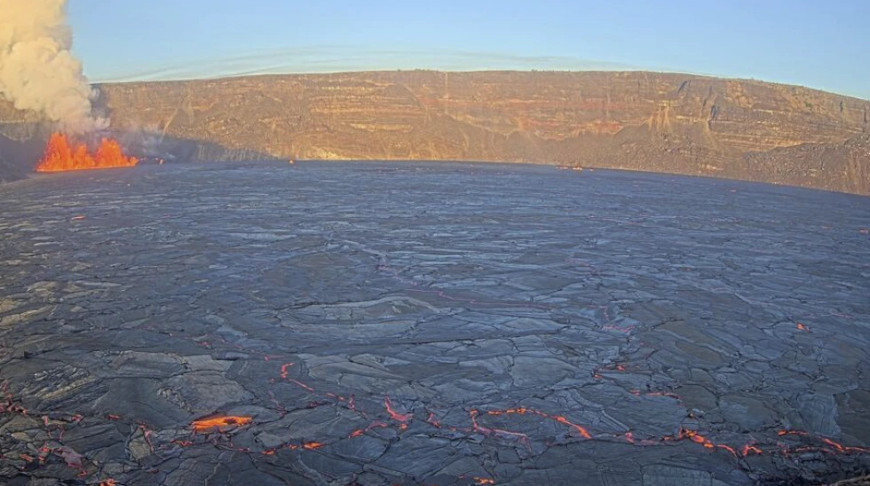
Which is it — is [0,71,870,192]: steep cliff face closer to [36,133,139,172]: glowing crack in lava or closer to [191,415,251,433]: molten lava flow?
[36,133,139,172]: glowing crack in lava

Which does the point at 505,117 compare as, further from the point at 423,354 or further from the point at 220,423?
the point at 220,423

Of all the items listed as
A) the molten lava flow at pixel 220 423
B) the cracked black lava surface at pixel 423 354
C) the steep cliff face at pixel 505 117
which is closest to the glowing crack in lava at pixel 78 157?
the steep cliff face at pixel 505 117

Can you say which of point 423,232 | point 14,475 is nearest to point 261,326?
point 14,475

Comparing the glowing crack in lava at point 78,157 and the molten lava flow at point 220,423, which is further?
the glowing crack in lava at point 78,157

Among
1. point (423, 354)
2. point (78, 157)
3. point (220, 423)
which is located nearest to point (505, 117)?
point (78, 157)

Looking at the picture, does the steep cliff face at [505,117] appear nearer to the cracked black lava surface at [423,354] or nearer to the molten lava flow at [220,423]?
the cracked black lava surface at [423,354]

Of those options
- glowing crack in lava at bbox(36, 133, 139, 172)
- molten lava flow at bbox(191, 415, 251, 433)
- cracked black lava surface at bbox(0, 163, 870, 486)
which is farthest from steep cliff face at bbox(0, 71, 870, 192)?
molten lava flow at bbox(191, 415, 251, 433)
